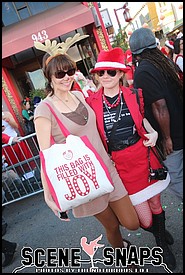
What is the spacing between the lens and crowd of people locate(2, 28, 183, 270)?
6.58 feet

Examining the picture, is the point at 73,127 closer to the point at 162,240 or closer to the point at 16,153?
the point at 162,240

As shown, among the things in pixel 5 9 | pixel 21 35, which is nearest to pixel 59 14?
pixel 21 35

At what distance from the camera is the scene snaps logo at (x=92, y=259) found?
7.79 feet

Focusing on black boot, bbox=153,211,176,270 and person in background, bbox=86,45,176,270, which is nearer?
person in background, bbox=86,45,176,270

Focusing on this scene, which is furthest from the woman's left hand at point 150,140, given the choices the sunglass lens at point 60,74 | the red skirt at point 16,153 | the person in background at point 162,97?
the red skirt at point 16,153

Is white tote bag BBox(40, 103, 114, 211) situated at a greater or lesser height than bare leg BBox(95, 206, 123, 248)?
greater

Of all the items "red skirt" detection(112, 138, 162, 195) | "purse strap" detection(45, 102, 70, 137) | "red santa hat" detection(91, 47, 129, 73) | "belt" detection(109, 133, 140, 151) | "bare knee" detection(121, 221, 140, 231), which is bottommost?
"bare knee" detection(121, 221, 140, 231)

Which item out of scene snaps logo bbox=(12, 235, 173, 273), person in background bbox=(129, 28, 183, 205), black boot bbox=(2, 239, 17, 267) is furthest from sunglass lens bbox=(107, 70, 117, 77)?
black boot bbox=(2, 239, 17, 267)

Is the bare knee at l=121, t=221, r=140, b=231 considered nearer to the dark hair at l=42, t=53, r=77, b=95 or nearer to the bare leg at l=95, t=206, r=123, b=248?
the bare leg at l=95, t=206, r=123, b=248

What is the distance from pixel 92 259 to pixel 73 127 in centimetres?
139

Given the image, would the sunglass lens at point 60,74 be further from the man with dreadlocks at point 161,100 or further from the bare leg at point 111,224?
the bare leg at point 111,224

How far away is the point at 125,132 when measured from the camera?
212 cm

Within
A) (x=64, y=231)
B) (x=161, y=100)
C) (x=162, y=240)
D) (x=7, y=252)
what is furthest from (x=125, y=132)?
(x=7, y=252)

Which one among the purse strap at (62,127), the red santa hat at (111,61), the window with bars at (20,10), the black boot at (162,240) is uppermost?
the window with bars at (20,10)
